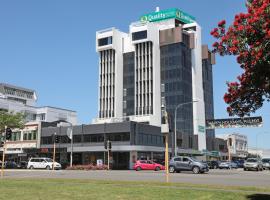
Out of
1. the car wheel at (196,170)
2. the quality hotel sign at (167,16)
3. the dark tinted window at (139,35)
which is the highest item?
the quality hotel sign at (167,16)

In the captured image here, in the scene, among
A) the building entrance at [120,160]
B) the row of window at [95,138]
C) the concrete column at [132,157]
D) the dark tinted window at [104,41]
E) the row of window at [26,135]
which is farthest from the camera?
the dark tinted window at [104,41]

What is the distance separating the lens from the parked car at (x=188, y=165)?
1612 inches

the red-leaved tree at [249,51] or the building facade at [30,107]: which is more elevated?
the building facade at [30,107]

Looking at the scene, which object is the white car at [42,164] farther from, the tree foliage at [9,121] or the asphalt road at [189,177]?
the asphalt road at [189,177]

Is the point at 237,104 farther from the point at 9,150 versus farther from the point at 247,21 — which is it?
the point at 9,150

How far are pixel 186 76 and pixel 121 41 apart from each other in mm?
20154

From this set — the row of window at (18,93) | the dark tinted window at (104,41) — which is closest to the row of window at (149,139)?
the dark tinted window at (104,41)

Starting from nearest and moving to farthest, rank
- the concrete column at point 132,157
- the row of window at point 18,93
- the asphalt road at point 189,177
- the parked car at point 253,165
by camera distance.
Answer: the asphalt road at point 189,177
the parked car at point 253,165
the concrete column at point 132,157
the row of window at point 18,93

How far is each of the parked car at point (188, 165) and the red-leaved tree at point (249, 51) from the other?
28027mm

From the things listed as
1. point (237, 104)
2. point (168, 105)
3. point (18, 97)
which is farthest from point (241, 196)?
point (18, 97)

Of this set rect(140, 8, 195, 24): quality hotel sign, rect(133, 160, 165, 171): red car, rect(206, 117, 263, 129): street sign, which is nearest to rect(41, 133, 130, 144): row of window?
rect(133, 160, 165, 171): red car

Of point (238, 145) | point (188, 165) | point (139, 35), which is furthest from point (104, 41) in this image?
point (188, 165)

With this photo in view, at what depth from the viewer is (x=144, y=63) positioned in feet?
325

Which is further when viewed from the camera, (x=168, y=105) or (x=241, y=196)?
(x=168, y=105)
